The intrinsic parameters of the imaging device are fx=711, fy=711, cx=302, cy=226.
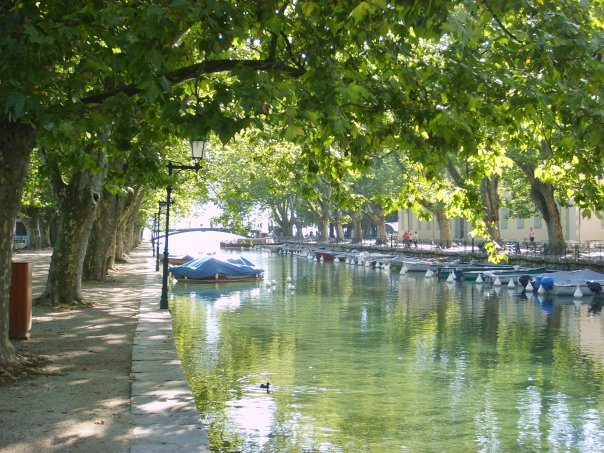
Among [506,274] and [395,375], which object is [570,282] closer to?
[506,274]

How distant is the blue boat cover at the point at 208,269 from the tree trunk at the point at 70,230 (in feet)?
60.7

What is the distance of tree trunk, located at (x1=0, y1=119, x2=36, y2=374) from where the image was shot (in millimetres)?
9188

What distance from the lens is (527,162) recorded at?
38.2 metres

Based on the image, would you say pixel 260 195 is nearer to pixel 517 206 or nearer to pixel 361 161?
pixel 517 206

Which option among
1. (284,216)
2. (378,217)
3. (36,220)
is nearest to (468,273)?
(378,217)

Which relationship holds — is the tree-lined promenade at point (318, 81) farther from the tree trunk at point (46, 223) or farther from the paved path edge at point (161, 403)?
the tree trunk at point (46, 223)

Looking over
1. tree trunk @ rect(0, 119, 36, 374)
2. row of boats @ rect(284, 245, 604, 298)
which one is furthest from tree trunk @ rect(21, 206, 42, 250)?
tree trunk @ rect(0, 119, 36, 374)

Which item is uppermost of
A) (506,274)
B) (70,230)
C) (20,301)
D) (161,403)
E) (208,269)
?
(70,230)

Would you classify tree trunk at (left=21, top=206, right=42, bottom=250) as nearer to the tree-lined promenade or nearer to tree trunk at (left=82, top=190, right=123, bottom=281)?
tree trunk at (left=82, top=190, right=123, bottom=281)

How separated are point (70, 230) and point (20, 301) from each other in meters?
6.54

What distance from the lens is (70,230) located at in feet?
60.3

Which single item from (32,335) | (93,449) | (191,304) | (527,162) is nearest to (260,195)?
(527,162)

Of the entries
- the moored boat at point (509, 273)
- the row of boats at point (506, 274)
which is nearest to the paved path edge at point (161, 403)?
the row of boats at point (506, 274)

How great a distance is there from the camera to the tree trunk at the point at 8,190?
30.1 feet
